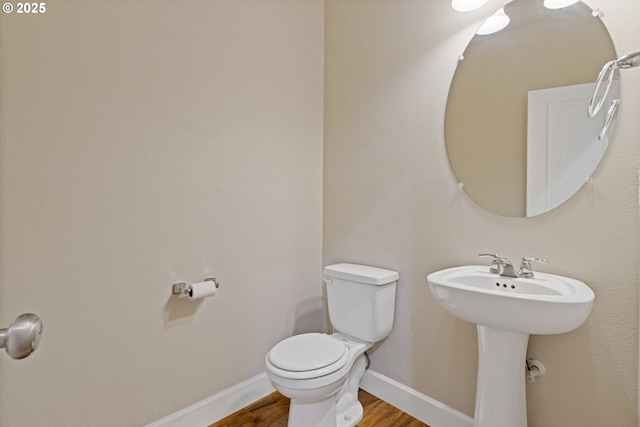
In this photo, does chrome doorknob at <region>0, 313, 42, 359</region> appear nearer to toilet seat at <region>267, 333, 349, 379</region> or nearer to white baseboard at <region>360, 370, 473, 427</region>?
toilet seat at <region>267, 333, 349, 379</region>

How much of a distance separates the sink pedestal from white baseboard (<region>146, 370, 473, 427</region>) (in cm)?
30

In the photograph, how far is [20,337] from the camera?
1.59 feet

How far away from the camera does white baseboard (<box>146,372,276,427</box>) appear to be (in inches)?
59.5

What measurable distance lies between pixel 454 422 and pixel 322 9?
2576mm

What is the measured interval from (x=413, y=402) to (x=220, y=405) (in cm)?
102

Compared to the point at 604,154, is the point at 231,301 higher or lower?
lower

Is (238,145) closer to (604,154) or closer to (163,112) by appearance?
(163,112)

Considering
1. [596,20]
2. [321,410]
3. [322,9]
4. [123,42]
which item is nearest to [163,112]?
[123,42]

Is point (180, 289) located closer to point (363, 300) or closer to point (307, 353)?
point (307, 353)

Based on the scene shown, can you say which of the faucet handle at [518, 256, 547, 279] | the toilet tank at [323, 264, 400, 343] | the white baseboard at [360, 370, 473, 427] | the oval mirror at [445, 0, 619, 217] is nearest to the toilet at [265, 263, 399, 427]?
the toilet tank at [323, 264, 400, 343]

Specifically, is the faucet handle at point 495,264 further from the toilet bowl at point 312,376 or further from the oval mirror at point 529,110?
the toilet bowl at point 312,376

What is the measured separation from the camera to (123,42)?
4.44 ft

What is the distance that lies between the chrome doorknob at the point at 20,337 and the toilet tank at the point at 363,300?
1355 mm

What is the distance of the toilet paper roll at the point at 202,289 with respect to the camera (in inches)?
58.6
